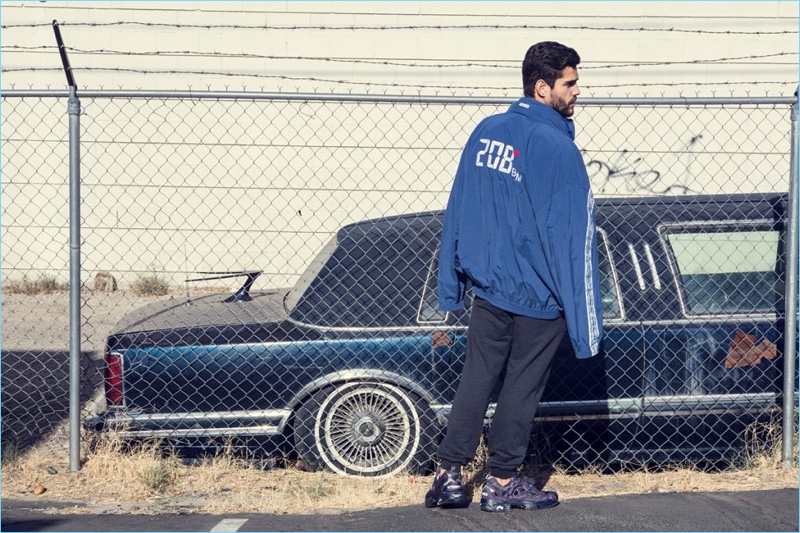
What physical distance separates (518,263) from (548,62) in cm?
90

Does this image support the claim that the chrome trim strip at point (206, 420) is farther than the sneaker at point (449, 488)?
Yes

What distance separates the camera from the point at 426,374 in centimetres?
537

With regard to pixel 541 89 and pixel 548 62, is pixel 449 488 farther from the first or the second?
pixel 548 62

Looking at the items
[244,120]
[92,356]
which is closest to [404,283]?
[92,356]

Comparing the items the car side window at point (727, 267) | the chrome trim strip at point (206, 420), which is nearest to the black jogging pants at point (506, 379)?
the chrome trim strip at point (206, 420)

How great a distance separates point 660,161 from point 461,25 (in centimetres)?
305

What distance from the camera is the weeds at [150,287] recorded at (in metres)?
12.1

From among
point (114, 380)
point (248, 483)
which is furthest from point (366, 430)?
point (114, 380)

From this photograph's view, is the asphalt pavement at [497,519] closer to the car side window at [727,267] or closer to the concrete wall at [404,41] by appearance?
the car side window at [727,267]

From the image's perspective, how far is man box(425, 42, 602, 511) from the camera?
4402 millimetres

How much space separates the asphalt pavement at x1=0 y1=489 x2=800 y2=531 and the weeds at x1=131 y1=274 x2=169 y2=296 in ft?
23.9

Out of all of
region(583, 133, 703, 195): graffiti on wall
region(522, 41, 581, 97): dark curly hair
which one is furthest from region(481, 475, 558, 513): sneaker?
region(583, 133, 703, 195): graffiti on wall

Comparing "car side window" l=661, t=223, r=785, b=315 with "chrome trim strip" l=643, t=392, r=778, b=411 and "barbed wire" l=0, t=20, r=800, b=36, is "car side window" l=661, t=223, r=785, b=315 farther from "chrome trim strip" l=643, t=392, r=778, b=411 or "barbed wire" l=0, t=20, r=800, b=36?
"barbed wire" l=0, t=20, r=800, b=36

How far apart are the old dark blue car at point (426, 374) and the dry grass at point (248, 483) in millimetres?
123
